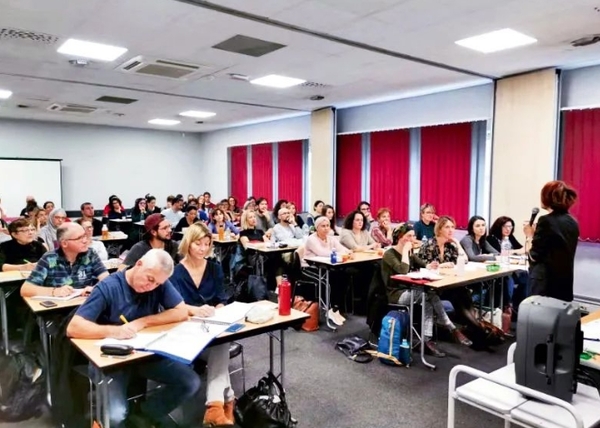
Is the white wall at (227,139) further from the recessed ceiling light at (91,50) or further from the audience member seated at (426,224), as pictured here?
the recessed ceiling light at (91,50)

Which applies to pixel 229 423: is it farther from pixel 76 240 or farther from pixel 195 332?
pixel 76 240

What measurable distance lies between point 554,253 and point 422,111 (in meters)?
4.20

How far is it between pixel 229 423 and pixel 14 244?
2.78 m

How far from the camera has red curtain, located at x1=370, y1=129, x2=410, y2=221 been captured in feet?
24.2

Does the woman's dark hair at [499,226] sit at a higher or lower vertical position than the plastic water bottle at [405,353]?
higher

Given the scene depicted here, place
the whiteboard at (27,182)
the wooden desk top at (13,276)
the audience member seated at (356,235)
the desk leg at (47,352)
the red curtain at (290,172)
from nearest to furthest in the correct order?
the desk leg at (47,352), the wooden desk top at (13,276), the audience member seated at (356,235), the red curtain at (290,172), the whiteboard at (27,182)

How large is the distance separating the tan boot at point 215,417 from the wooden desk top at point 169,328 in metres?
0.46

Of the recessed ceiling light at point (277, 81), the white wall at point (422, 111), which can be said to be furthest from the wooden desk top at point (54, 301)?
the white wall at point (422, 111)

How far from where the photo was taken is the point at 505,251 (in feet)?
15.9

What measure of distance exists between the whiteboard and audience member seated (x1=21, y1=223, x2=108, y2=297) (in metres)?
7.76

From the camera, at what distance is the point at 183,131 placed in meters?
12.0

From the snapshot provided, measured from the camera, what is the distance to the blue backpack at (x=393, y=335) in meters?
3.77

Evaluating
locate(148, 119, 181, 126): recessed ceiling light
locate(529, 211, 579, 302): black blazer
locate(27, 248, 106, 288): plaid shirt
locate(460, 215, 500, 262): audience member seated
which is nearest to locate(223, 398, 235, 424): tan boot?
locate(27, 248, 106, 288): plaid shirt

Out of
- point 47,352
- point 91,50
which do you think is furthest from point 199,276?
point 91,50
